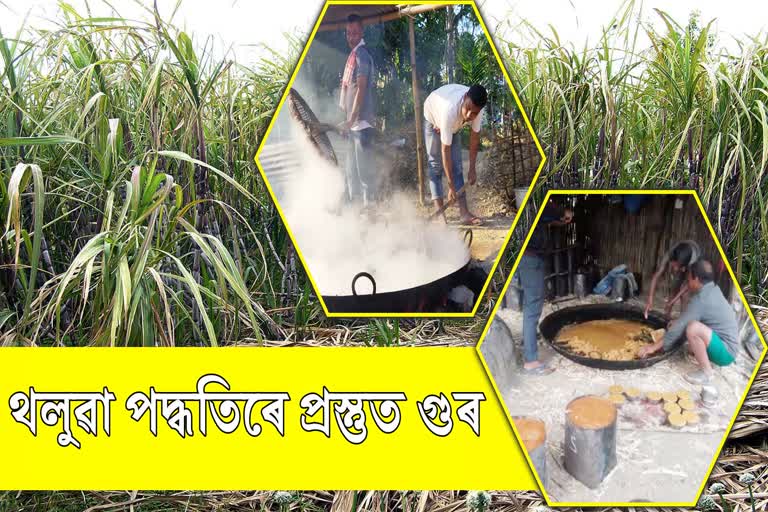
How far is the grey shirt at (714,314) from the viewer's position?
Result: 47.6 inches

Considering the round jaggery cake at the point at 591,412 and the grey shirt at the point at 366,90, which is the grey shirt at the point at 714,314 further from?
the grey shirt at the point at 366,90

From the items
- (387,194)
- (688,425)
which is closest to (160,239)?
(387,194)

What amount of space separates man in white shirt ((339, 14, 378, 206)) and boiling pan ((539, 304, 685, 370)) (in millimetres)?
553

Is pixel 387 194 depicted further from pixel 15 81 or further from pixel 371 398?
pixel 15 81

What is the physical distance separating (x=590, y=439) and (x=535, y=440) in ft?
0.34

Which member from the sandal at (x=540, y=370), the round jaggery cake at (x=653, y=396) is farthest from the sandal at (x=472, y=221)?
the round jaggery cake at (x=653, y=396)

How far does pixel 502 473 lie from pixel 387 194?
0.70 m

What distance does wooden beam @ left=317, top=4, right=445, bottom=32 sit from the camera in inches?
58.8

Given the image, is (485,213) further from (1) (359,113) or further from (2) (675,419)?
(2) (675,419)

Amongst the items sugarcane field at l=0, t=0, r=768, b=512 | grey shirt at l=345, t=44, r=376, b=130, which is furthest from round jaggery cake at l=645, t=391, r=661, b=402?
grey shirt at l=345, t=44, r=376, b=130

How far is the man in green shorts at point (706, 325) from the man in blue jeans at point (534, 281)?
0.25 m

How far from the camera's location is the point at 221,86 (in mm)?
1906

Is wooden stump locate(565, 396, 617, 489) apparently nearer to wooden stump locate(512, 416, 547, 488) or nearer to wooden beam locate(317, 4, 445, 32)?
wooden stump locate(512, 416, 547, 488)

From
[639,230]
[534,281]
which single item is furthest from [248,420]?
[639,230]
